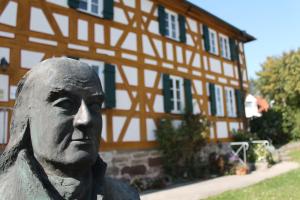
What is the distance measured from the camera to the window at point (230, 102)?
14016mm

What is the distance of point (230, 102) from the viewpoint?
563 inches

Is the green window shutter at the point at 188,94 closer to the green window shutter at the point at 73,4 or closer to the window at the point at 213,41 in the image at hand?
the window at the point at 213,41

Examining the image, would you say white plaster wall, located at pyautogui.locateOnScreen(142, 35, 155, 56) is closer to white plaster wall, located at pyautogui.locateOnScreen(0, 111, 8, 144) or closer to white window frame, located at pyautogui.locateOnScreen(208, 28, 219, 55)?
white window frame, located at pyautogui.locateOnScreen(208, 28, 219, 55)

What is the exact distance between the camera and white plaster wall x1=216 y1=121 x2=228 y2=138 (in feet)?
42.5

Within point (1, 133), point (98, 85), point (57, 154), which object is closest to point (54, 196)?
point (57, 154)

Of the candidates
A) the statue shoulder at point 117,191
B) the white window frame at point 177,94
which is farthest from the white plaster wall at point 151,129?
the statue shoulder at point 117,191

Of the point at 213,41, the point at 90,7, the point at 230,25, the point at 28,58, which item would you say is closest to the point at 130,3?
the point at 90,7

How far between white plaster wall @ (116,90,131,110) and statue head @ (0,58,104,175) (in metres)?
7.89

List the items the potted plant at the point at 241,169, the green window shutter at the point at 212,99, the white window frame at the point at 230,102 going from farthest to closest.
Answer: the white window frame at the point at 230,102, the green window shutter at the point at 212,99, the potted plant at the point at 241,169

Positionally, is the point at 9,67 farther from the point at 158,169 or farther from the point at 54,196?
the point at 54,196

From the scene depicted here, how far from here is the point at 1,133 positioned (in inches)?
276

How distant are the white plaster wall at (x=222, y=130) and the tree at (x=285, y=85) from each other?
801 cm

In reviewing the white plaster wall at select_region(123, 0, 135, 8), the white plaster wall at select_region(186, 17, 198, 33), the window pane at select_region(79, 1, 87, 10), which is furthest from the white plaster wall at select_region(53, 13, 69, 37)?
the white plaster wall at select_region(186, 17, 198, 33)

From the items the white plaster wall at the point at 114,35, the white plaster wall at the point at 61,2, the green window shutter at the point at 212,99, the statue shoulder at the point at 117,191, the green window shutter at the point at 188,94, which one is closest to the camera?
the statue shoulder at the point at 117,191
